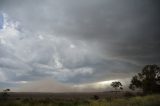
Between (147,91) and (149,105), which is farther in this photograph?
(147,91)

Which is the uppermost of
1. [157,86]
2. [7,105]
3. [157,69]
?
[157,69]

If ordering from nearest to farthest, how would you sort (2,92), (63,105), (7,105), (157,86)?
(7,105) < (63,105) < (2,92) < (157,86)

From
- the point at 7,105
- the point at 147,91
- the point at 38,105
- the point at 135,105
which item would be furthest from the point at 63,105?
the point at 147,91

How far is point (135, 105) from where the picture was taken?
3091 cm

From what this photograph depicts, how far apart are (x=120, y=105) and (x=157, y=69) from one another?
37.3 metres

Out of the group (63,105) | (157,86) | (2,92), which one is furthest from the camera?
(157,86)

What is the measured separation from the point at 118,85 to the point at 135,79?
17.2 ft

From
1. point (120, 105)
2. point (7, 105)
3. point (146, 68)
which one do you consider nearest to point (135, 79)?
point (146, 68)

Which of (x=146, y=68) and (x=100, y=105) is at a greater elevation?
(x=146, y=68)

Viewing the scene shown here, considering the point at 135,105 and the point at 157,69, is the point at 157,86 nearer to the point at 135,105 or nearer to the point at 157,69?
the point at 157,69

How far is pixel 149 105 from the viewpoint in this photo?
29.2m

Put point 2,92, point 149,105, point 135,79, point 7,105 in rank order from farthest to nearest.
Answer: point 135,79
point 2,92
point 7,105
point 149,105

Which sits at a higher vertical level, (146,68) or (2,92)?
(146,68)

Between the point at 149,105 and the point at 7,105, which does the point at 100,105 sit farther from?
the point at 7,105
